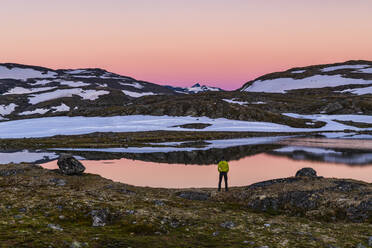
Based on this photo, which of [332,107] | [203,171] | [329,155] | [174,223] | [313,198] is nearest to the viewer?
[174,223]

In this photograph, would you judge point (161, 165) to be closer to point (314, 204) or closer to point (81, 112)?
point (314, 204)

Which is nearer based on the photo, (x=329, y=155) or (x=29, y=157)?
(x=29, y=157)

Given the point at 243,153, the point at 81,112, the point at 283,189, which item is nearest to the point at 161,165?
the point at 243,153

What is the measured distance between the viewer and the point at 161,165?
2381 inches

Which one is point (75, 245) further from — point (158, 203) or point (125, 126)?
Answer: point (125, 126)

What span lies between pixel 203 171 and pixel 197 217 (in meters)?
32.9

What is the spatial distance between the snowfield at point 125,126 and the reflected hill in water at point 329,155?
49.8 m

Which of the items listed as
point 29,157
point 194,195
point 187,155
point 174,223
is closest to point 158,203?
point 194,195

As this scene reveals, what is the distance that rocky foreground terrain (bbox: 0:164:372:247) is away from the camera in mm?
16422

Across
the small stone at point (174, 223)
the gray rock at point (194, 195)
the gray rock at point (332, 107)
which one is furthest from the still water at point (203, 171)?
the gray rock at point (332, 107)

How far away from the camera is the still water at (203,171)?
153 ft

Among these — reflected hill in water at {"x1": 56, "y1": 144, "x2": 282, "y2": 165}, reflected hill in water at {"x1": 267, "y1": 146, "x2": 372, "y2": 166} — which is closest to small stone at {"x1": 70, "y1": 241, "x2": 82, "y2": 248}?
reflected hill in water at {"x1": 56, "y1": 144, "x2": 282, "y2": 165}

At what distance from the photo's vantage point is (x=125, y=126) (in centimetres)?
13275

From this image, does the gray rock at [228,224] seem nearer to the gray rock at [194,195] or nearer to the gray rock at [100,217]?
the gray rock at [100,217]
